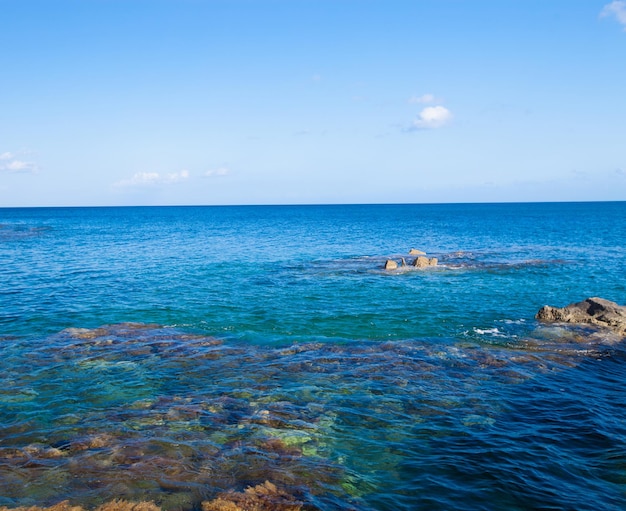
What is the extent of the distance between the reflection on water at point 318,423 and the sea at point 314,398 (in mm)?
70

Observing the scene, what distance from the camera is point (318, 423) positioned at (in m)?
15.8

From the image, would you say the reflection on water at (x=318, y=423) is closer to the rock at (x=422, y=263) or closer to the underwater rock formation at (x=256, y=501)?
the underwater rock formation at (x=256, y=501)

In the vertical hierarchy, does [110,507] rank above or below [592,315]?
below

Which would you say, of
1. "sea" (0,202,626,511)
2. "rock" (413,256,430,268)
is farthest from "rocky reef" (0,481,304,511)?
"rock" (413,256,430,268)

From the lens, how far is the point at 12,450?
13.7m

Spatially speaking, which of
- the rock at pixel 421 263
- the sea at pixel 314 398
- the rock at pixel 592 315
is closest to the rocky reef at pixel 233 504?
the sea at pixel 314 398

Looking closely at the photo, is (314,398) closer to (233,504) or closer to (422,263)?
(233,504)

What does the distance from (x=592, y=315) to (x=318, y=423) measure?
65.7 ft

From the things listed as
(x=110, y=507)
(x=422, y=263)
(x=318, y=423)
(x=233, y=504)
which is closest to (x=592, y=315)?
(x=318, y=423)

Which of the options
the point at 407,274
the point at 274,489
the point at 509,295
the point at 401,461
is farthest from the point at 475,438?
the point at 407,274

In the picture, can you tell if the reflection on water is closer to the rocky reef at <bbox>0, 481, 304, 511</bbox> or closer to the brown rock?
the rocky reef at <bbox>0, 481, 304, 511</bbox>

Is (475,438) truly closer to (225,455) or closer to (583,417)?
(583,417)

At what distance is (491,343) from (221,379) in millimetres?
13685

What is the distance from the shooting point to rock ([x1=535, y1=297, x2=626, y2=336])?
87.7ft
